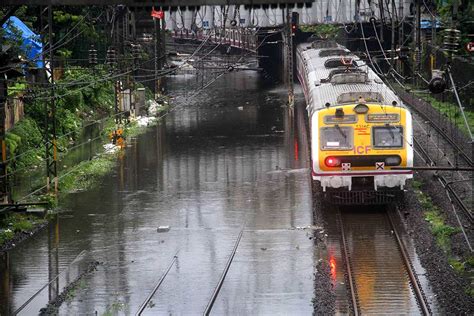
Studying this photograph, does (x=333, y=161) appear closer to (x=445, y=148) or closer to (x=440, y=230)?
(x=440, y=230)

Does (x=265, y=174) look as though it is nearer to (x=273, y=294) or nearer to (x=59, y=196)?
(x=59, y=196)

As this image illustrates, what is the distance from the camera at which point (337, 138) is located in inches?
888

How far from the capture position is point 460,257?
18594mm

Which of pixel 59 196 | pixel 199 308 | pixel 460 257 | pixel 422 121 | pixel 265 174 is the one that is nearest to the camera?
pixel 199 308

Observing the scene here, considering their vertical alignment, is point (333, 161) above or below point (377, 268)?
above

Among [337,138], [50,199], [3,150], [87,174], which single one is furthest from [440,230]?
[87,174]

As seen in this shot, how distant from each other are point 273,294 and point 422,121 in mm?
23181

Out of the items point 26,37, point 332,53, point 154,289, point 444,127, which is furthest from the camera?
point 332,53

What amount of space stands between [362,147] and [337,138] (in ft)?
2.05

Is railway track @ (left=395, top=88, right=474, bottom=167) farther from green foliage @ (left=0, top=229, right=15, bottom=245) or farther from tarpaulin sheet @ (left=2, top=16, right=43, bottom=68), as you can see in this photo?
tarpaulin sheet @ (left=2, top=16, right=43, bottom=68)

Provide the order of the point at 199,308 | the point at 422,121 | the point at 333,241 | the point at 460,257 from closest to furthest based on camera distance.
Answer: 1. the point at 199,308
2. the point at 460,257
3. the point at 333,241
4. the point at 422,121

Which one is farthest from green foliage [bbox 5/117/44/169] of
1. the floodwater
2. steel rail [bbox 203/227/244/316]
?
steel rail [bbox 203/227/244/316]

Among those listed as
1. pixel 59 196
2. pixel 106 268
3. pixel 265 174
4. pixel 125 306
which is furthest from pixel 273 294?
pixel 265 174

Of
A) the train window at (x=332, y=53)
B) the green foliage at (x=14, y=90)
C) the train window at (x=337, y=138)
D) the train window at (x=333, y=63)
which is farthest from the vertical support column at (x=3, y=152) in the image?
the train window at (x=332, y=53)
